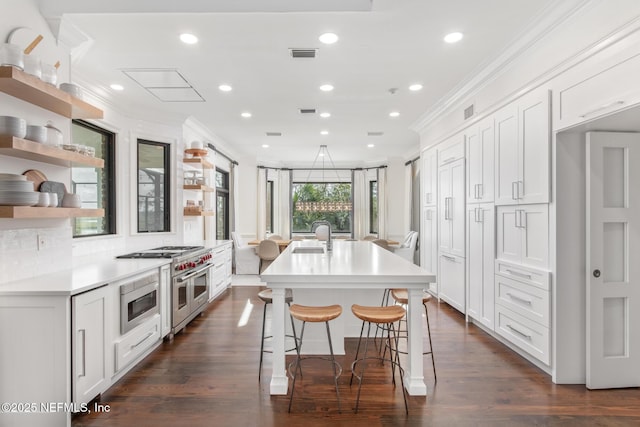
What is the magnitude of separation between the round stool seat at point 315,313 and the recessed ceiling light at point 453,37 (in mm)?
2430

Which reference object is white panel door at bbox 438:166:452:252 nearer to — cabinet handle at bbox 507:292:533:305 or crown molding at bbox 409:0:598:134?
crown molding at bbox 409:0:598:134

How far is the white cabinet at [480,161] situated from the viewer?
3.68m

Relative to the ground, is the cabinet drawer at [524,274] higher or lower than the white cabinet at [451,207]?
lower

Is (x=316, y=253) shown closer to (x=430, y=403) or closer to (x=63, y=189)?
(x=430, y=403)

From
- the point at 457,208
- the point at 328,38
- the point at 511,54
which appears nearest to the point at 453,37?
the point at 511,54

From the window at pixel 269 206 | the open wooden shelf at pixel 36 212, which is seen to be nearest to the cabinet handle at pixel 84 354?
the open wooden shelf at pixel 36 212

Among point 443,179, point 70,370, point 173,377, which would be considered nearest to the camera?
point 70,370

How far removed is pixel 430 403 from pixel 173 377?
203cm

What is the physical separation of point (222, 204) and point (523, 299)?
6381 millimetres

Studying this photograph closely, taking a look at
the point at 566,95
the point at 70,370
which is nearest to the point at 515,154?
the point at 566,95

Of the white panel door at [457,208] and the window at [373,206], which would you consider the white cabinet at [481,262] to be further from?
the window at [373,206]

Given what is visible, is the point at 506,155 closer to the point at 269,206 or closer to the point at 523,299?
the point at 523,299

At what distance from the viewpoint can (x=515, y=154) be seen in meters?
3.21

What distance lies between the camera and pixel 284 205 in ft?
31.9
